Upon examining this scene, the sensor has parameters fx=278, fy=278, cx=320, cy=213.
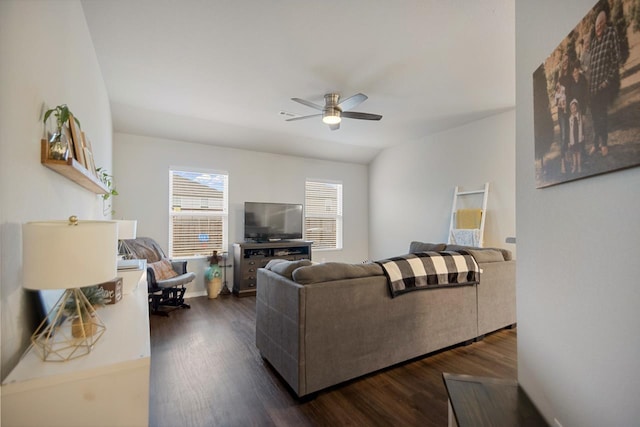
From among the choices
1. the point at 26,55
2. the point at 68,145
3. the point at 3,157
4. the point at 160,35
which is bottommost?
the point at 3,157

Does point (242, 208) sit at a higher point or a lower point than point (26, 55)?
lower

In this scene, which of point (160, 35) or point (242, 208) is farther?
point (242, 208)

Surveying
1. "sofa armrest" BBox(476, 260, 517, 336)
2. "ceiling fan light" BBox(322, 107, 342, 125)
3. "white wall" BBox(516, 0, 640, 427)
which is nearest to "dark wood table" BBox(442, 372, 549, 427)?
"white wall" BBox(516, 0, 640, 427)

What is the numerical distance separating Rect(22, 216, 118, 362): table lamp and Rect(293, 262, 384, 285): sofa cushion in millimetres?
1117

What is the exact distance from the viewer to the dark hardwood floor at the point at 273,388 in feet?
5.65

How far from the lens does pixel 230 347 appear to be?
8.83ft

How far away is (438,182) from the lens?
4824 millimetres

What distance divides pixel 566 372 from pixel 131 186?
5.08 metres

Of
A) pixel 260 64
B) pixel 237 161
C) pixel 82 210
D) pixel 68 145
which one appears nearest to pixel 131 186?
pixel 237 161

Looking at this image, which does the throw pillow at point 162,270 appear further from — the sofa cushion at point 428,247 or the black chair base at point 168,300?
the sofa cushion at point 428,247

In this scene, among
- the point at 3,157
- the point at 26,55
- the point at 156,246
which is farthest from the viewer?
the point at 156,246

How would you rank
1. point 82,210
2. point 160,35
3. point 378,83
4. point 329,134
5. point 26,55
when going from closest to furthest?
point 26,55 → point 82,210 → point 160,35 → point 378,83 → point 329,134

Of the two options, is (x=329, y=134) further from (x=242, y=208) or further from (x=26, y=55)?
(x=26, y=55)

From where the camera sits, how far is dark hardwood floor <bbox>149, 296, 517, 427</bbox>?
172 centimetres
